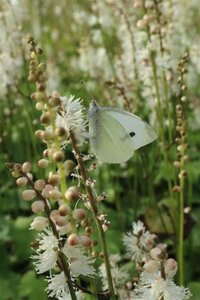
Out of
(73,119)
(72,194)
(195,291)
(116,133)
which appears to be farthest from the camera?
(195,291)

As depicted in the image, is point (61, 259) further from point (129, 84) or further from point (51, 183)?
point (129, 84)

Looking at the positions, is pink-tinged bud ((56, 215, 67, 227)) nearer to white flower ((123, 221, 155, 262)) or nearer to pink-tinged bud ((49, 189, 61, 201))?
pink-tinged bud ((49, 189, 61, 201))

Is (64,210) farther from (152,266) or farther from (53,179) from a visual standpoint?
(152,266)

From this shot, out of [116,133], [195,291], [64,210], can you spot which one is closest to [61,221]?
[64,210]

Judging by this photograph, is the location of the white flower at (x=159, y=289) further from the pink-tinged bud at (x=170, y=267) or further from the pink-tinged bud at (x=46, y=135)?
the pink-tinged bud at (x=46, y=135)

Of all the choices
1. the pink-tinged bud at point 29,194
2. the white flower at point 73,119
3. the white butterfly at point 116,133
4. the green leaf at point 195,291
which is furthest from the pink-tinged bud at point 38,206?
the green leaf at point 195,291

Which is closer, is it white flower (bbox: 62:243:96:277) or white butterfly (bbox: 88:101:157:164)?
white flower (bbox: 62:243:96:277)

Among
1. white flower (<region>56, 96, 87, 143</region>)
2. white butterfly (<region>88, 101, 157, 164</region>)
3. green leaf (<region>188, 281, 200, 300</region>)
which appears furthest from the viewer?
green leaf (<region>188, 281, 200, 300</region>)

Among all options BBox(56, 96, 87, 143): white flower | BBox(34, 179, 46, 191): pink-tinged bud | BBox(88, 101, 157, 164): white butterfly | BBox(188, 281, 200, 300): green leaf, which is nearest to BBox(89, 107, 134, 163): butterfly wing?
BBox(88, 101, 157, 164): white butterfly
